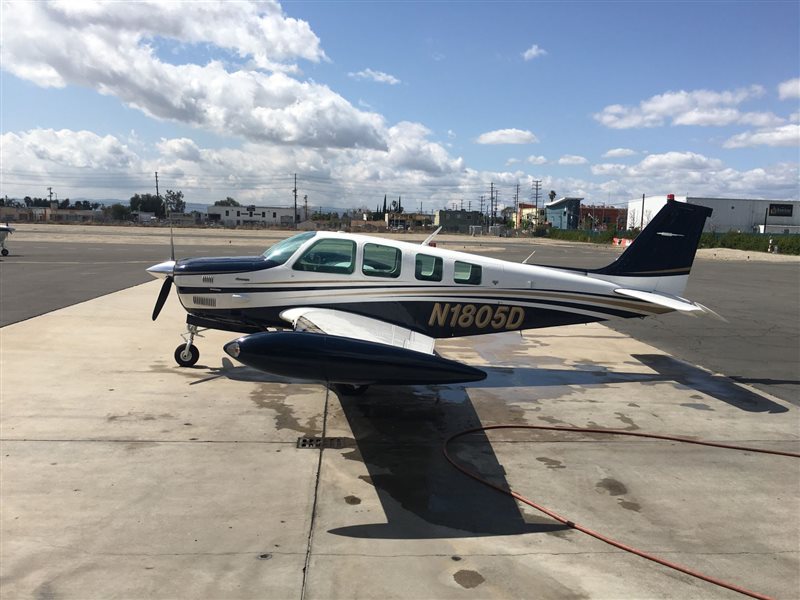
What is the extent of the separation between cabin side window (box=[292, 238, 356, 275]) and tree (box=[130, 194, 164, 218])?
167828 mm

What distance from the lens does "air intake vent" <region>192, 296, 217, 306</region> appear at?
7.73 m

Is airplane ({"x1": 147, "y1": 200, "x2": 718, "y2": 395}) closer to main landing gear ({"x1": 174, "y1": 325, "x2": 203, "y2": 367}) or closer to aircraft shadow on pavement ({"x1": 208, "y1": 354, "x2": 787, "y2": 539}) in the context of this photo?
main landing gear ({"x1": 174, "y1": 325, "x2": 203, "y2": 367})

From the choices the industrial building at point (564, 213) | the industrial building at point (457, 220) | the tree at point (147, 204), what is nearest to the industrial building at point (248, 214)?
the tree at point (147, 204)

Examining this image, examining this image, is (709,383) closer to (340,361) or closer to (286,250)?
(340,361)

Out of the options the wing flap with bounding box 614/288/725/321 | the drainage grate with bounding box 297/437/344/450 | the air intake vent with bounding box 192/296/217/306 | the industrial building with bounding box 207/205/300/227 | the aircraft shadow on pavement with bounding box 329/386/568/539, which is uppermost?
the industrial building with bounding box 207/205/300/227

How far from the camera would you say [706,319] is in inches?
594

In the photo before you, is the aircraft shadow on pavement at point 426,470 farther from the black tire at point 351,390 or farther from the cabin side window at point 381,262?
the cabin side window at point 381,262

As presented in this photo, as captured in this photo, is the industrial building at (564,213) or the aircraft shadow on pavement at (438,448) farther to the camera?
the industrial building at (564,213)

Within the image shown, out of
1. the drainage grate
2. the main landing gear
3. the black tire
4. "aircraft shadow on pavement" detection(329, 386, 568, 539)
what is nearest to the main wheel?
the main landing gear

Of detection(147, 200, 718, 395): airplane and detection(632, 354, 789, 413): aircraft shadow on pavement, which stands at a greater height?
detection(147, 200, 718, 395): airplane

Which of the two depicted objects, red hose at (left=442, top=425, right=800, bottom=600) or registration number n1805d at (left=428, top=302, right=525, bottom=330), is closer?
red hose at (left=442, top=425, right=800, bottom=600)

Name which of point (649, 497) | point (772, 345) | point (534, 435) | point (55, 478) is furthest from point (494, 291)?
point (772, 345)

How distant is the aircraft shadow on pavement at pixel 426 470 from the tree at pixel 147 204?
169246 mm

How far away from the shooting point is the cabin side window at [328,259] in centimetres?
768
